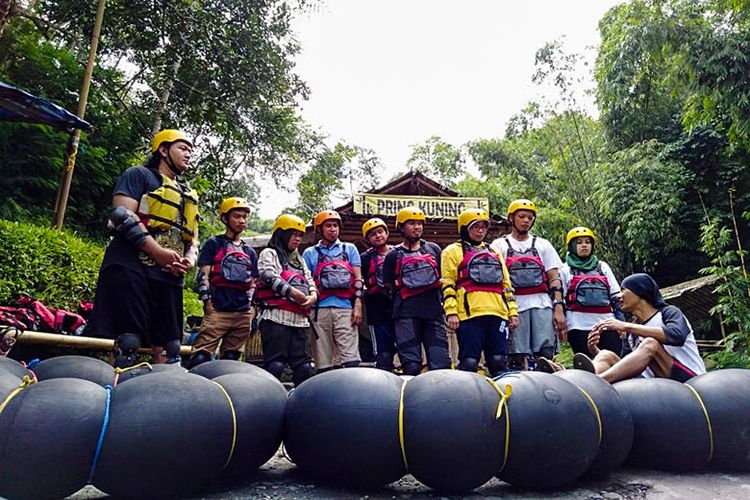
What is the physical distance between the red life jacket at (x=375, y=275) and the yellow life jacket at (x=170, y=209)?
2140mm

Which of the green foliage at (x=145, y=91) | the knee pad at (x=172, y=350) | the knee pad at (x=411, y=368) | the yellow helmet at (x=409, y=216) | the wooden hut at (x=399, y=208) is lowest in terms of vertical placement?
the knee pad at (x=411, y=368)

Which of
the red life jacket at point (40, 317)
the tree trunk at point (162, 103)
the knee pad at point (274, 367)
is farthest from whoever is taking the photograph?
the tree trunk at point (162, 103)

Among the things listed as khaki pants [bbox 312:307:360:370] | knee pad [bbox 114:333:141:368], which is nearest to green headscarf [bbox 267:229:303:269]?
khaki pants [bbox 312:307:360:370]

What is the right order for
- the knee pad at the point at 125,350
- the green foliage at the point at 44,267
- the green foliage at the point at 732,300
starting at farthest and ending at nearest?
the green foliage at the point at 732,300, the green foliage at the point at 44,267, the knee pad at the point at 125,350

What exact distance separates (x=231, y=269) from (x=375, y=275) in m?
1.60

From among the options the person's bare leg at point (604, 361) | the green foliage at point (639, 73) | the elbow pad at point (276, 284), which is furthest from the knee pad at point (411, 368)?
the green foliage at point (639, 73)

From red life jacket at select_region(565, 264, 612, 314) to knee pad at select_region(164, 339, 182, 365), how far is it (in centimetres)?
381

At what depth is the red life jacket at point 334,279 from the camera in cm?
495

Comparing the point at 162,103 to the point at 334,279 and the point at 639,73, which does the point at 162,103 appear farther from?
the point at 639,73

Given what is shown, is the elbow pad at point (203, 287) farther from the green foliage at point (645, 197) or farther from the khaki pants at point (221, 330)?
the green foliage at point (645, 197)

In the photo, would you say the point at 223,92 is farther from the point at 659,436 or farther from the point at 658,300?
the point at 659,436

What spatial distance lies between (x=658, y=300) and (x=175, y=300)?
3744mm

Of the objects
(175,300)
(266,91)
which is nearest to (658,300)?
(175,300)

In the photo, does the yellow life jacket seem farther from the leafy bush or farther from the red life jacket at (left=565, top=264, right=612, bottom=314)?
the red life jacket at (left=565, top=264, right=612, bottom=314)
